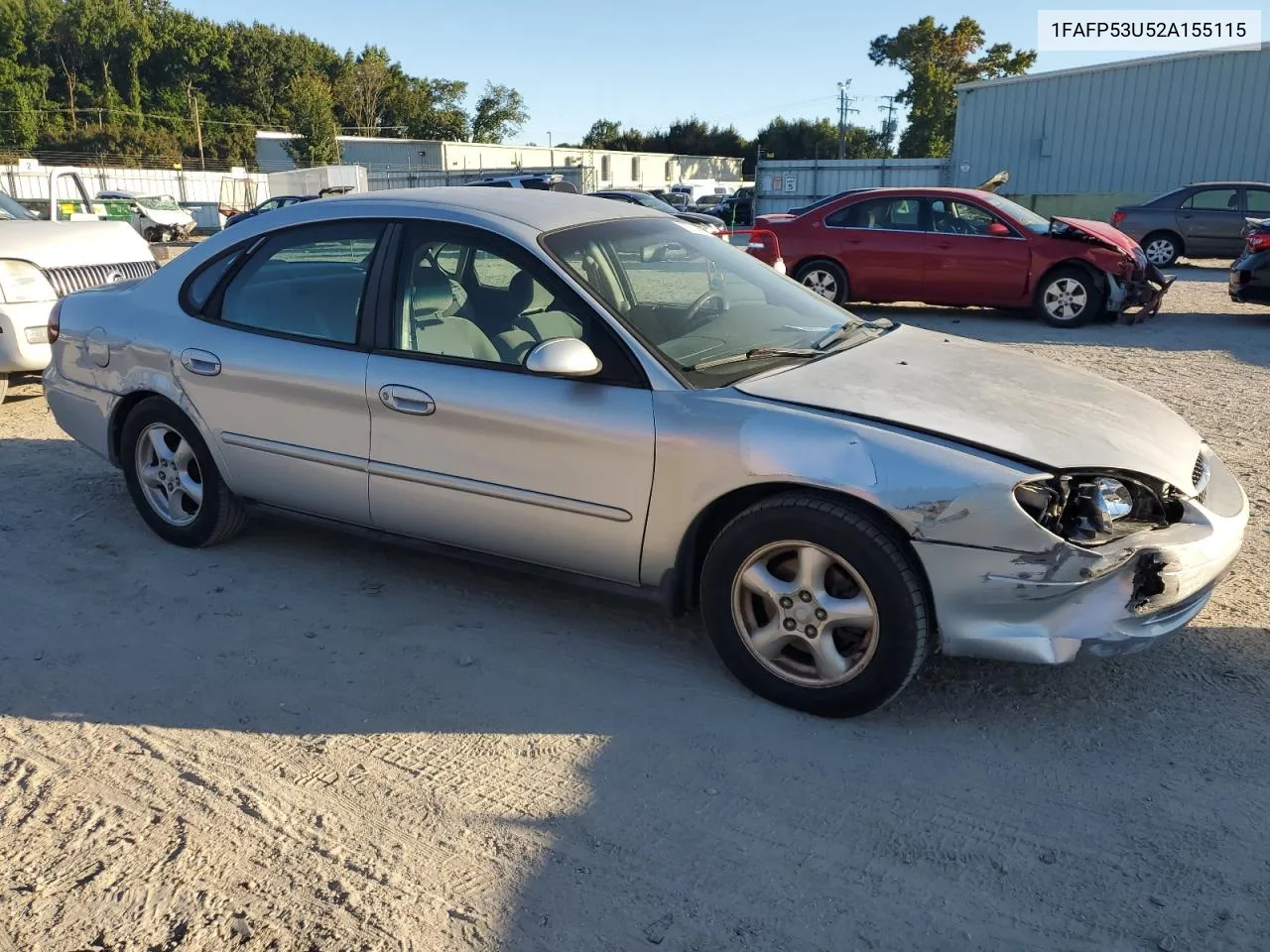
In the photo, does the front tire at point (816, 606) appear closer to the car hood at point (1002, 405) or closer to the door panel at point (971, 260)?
the car hood at point (1002, 405)

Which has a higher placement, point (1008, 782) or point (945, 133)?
point (945, 133)

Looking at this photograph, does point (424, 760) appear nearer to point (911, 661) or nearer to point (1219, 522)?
point (911, 661)

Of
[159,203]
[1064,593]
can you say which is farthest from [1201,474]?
[159,203]

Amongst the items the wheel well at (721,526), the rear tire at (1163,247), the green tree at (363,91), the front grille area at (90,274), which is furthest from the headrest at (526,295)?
the green tree at (363,91)

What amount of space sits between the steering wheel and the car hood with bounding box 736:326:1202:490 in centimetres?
51

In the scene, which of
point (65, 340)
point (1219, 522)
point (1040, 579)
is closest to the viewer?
point (1040, 579)

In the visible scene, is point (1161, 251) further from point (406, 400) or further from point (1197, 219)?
→ point (406, 400)

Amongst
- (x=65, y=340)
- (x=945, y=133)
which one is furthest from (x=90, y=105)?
(x=65, y=340)

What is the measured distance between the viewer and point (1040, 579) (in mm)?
2881

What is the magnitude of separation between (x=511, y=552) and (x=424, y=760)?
36.4 inches

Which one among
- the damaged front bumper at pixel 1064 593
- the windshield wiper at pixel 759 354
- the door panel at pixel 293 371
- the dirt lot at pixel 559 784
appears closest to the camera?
the dirt lot at pixel 559 784

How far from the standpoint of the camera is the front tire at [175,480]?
451 centimetres

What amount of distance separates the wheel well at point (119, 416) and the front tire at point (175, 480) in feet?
0.12

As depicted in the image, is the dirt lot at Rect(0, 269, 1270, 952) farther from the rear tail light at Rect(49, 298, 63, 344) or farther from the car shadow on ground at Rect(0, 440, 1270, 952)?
the rear tail light at Rect(49, 298, 63, 344)
